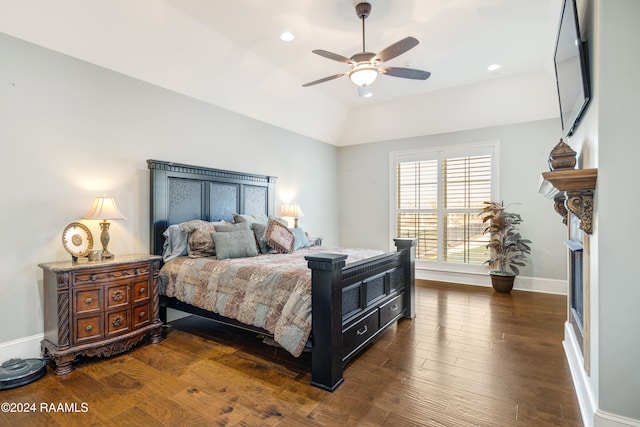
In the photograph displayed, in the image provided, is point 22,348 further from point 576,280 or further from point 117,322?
point 576,280

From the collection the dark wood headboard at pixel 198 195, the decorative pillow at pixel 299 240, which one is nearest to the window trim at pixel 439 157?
the decorative pillow at pixel 299 240

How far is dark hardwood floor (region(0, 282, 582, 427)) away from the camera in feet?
6.48

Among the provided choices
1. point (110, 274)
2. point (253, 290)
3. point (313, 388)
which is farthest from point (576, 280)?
point (110, 274)

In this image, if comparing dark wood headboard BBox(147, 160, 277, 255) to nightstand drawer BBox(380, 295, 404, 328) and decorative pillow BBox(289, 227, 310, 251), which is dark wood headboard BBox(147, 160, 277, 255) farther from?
nightstand drawer BBox(380, 295, 404, 328)

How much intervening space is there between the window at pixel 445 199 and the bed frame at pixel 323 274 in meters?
2.40

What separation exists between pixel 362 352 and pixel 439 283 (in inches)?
135

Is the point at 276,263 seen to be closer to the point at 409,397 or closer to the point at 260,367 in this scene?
the point at 260,367

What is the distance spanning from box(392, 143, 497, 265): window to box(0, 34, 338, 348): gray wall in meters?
3.75

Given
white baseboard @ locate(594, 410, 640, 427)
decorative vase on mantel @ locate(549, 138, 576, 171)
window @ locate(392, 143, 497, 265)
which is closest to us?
white baseboard @ locate(594, 410, 640, 427)

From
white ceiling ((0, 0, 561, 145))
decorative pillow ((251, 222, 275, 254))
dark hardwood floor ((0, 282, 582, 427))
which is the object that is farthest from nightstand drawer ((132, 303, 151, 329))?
white ceiling ((0, 0, 561, 145))

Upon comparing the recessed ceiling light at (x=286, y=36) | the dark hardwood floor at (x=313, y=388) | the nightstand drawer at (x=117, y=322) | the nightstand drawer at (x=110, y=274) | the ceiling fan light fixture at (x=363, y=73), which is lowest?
the dark hardwood floor at (x=313, y=388)

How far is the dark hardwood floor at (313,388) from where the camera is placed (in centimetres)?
198

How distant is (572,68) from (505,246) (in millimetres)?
3555

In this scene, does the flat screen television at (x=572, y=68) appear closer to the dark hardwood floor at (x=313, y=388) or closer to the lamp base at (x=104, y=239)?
the dark hardwood floor at (x=313, y=388)
